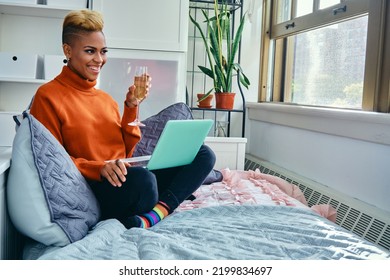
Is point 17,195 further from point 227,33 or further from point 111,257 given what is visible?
point 227,33

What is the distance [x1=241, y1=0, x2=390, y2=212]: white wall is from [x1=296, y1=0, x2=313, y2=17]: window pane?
0.36m

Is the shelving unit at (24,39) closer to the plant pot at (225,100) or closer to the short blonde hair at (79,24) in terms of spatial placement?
the plant pot at (225,100)

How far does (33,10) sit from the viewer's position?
93.6 inches

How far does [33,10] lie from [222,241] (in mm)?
1772

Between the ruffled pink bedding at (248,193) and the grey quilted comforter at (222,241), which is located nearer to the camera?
the grey quilted comforter at (222,241)

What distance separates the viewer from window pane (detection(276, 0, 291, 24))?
2715 millimetres

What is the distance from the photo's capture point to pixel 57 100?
130cm

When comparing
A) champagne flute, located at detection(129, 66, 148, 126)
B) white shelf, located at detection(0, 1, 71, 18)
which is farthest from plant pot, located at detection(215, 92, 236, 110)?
champagne flute, located at detection(129, 66, 148, 126)

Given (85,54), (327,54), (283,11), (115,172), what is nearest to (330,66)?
(327,54)

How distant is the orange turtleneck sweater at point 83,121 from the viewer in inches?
50.4

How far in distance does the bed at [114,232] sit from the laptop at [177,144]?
18 centimetres

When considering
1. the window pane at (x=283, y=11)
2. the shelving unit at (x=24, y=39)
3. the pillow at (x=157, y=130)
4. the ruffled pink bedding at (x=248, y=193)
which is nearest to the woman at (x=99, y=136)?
the ruffled pink bedding at (x=248, y=193)

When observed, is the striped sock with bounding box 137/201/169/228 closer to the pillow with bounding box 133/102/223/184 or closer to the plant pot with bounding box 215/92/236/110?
the pillow with bounding box 133/102/223/184
